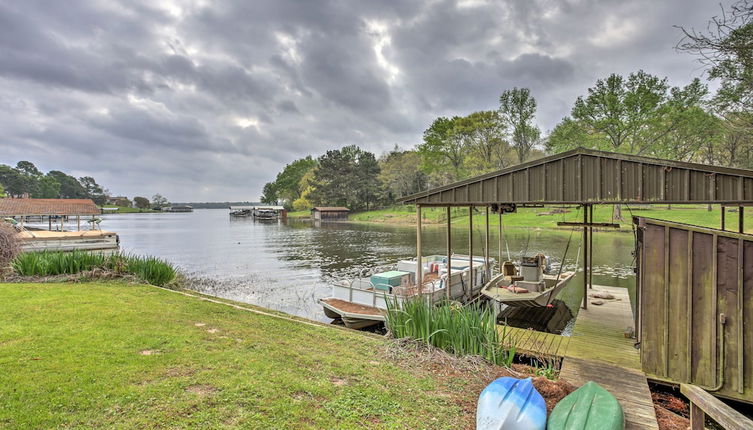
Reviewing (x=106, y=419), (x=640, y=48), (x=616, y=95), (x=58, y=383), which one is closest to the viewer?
(x=106, y=419)

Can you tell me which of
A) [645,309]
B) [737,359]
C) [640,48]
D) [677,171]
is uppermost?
[640,48]

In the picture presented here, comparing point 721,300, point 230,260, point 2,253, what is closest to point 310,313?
point 721,300

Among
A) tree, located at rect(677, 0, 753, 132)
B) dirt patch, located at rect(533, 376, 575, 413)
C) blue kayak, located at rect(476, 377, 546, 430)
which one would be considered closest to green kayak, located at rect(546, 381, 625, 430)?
blue kayak, located at rect(476, 377, 546, 430)

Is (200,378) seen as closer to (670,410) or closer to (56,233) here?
(670,410)

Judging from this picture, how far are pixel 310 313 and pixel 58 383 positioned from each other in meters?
8.82

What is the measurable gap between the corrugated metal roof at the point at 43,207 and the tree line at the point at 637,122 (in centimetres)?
4052

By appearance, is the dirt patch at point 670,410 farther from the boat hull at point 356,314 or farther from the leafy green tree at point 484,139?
the leafy green tree at point 484,139

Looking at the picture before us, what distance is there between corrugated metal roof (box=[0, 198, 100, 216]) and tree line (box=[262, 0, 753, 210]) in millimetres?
40518

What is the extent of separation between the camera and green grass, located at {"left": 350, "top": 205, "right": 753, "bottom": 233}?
33197 mm

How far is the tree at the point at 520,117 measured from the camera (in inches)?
1834

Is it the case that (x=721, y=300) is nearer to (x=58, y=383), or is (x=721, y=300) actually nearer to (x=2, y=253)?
(x=58, y=383)

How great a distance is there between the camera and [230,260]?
25250mm

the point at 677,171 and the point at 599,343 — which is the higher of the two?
the point at 677,171

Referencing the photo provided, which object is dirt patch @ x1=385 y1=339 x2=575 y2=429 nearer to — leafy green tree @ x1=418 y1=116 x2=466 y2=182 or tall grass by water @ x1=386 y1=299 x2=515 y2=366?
tall grass by water @ x1=386 y1=299 x2=515 y2=366
